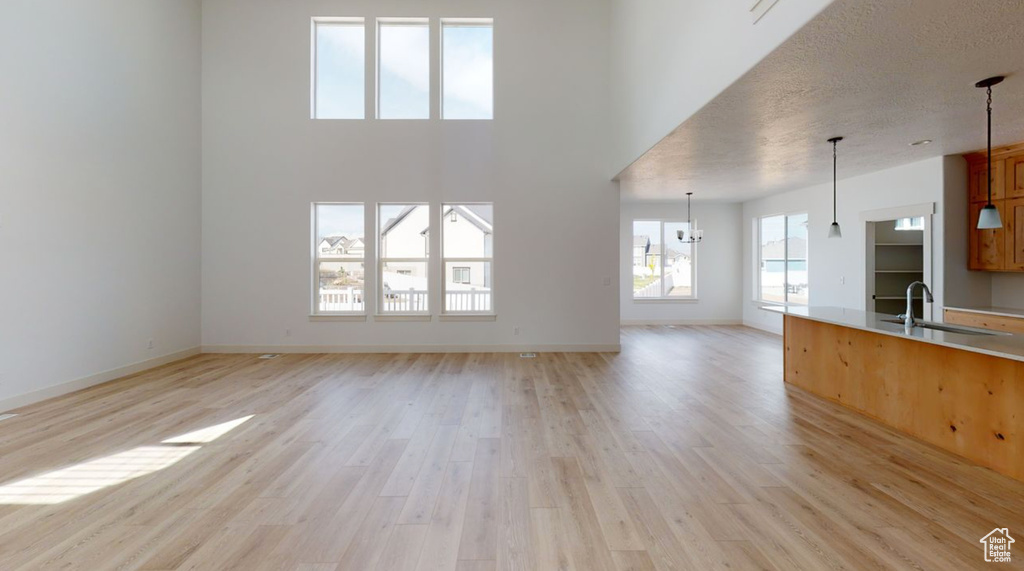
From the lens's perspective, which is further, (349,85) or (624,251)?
(624,251)

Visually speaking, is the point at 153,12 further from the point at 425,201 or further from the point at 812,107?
the point at 812,107

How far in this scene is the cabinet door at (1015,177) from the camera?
15.0 feet

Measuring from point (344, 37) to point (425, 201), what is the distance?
2.87 m

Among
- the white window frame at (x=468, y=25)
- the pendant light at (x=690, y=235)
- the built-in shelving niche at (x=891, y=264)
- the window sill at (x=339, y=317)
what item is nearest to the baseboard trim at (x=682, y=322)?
the pendant light at (x=690, y=235)

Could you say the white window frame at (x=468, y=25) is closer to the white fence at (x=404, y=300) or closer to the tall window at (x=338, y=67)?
the tall window at (x=338, y=67)

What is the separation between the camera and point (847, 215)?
670 centimetres

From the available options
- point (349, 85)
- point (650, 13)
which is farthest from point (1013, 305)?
point (349, 85)

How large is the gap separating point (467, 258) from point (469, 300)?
661 millimetres

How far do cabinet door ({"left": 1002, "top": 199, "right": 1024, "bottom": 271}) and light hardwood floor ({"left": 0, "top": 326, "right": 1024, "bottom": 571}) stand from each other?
9.48 feet

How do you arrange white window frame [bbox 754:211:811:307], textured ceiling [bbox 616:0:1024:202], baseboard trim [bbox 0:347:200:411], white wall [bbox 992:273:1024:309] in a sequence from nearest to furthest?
textured ceiling [bbox 616:0:1024:202] < baseboard trim [bbox 0:347:200:411] < white wall [bbox 992:273:1024:309] < white window frame [bbox 754:211:811:307]

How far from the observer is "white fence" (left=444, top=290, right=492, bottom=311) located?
6.74 metres

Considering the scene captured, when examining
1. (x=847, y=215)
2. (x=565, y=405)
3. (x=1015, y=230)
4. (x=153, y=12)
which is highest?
(x=153, y=12)

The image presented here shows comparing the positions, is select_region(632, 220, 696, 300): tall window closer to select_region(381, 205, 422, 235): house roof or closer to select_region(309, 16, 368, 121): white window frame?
select_region(381, 205, 422, 235): house roof

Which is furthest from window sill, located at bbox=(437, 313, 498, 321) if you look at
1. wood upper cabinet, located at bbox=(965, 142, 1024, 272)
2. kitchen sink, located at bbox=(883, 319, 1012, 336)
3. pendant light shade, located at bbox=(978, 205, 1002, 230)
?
wood upper cabinet, located at bbox=(965, 142, 1024, 272)
